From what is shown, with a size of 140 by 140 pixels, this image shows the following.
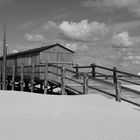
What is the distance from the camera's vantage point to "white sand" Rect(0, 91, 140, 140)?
17.6 ft

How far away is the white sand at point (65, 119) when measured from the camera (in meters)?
5.36

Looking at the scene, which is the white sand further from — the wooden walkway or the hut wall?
the hut wall

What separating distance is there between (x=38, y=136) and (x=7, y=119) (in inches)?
63.4

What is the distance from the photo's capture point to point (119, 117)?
7.44 m

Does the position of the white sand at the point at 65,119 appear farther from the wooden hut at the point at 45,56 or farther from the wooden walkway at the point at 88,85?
the wooden hut at the point at 45,56

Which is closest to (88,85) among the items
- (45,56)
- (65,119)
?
(65,119)

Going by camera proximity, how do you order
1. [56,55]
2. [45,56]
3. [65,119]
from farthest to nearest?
1. [56,55]
2. [45,56]
3. [65,119]

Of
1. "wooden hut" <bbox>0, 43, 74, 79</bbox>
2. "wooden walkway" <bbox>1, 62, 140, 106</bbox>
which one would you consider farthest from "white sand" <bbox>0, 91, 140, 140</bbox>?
"wooden hut" <bbox>0, 43, 74, 79</bbox>

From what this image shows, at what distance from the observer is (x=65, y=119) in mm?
6738

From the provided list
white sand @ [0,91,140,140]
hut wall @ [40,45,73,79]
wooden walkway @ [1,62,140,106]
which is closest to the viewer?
white sand @ [0,91,140,140]

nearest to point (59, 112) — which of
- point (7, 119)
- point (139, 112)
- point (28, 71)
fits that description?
point (7, 119)

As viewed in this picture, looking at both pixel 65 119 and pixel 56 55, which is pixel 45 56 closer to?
pixel 56 55

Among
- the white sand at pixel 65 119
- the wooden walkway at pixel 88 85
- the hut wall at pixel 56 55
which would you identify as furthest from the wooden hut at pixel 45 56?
the white sand at pixel 65 119

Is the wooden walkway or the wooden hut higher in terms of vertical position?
the wooden hut
